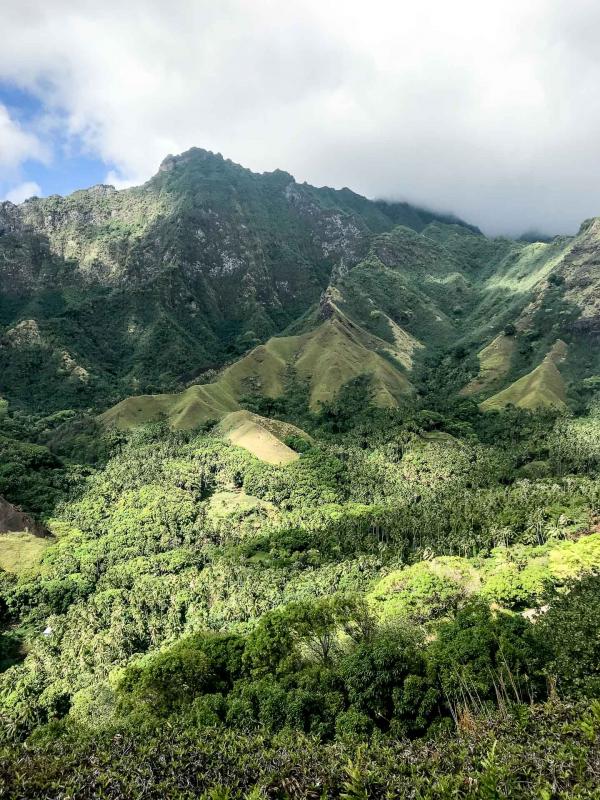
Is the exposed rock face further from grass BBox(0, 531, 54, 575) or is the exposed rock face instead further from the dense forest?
grass BBox(0, 531, 54, 575)

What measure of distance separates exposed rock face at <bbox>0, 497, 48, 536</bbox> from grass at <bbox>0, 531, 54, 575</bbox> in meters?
2.43

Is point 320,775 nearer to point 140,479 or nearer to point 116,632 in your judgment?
point 116,632

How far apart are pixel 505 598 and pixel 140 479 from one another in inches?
4771

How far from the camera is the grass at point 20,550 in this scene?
431 feet

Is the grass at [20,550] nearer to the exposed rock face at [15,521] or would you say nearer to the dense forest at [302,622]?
the dense forest at [302,622]

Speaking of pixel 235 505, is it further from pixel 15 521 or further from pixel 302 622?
pixel 302 622

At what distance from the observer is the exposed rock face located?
146 meters

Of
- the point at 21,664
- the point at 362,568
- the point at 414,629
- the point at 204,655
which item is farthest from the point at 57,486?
the point at 414,629

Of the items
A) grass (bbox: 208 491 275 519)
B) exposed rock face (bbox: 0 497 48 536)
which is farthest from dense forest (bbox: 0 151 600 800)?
exposed rock face (bbox: 0 497 48 536)

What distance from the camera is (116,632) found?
346 feet

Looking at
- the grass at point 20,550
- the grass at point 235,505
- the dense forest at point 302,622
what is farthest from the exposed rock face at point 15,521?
the grass at point 235,505

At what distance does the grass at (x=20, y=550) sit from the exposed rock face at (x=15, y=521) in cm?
243

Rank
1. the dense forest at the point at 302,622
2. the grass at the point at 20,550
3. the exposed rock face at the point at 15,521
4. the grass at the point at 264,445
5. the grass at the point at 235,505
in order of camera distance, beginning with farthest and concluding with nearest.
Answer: the grass at the point at 264,445 → the grass at the point at 235,505 → the exposed rock face at the point at 15,521 → the grass at the point at 20,550 → the dense forest at the point at 302,622

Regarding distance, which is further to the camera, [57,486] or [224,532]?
[57,486]
